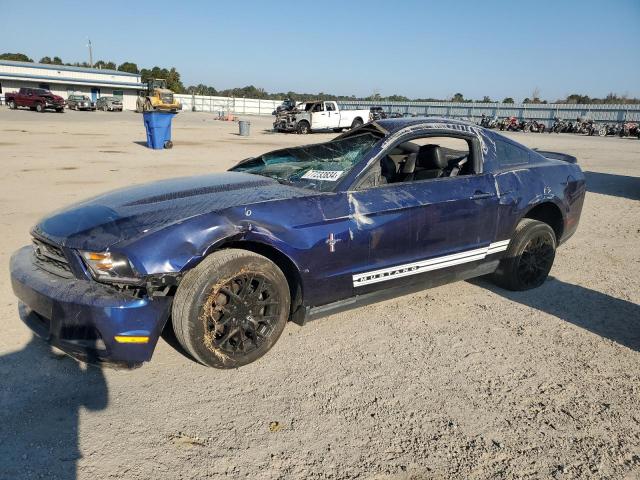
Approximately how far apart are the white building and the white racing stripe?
203ft

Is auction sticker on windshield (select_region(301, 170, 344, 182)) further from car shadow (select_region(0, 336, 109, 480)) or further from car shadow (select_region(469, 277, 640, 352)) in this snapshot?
car shadow (select_region(469, 277, 640, 352))

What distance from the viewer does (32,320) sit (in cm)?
291

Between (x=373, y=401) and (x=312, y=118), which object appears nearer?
Result: (x=373, y=401)

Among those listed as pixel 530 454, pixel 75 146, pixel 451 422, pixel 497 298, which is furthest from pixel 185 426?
pixel 75 146

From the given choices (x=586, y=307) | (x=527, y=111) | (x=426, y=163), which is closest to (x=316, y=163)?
(x=426, y=163)

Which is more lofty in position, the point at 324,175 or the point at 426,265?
the point at 324,175

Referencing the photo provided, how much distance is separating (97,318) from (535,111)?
Answer: 47.3m

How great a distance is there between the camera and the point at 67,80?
5800 centimetres

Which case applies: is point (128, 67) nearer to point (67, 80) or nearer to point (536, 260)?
point (67, 80)

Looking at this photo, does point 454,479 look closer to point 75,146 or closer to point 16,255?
point 16,255

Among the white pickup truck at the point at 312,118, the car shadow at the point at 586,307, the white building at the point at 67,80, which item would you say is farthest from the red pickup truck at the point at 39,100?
the car shadow at the point at 586,307

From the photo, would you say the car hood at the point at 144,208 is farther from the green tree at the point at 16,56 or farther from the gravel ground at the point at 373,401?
the green tree at the point at 16,56

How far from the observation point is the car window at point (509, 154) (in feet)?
13.8

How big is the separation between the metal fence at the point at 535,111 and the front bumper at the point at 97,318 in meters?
40.2
